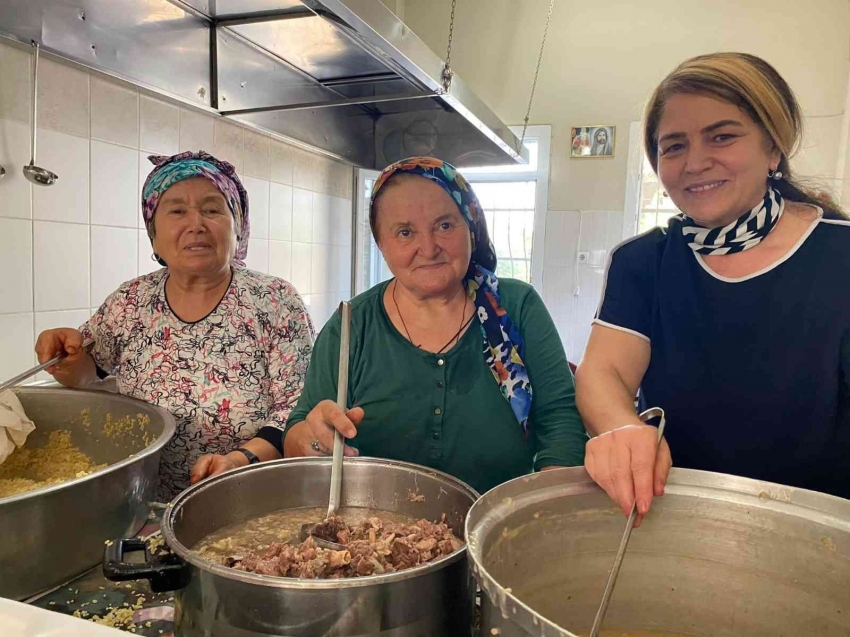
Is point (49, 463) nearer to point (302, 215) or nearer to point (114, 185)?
point (114, 185)

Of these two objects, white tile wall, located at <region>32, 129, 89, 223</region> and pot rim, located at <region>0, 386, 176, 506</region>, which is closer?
pot rim, located at <region>0, 386, 176, 506</region>

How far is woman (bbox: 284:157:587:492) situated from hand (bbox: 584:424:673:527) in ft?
1.51

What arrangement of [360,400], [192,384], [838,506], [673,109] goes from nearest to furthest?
[838,506], [673,109], [360,400], [192,384]

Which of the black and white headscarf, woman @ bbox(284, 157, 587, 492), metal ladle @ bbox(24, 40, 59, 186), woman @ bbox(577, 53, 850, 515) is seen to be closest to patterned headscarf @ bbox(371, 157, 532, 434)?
woman @ bbox(284, 157, 587, 492)

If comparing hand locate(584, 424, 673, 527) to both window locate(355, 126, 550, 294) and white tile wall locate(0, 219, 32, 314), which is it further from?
window locate(355, 126, 550, 294)

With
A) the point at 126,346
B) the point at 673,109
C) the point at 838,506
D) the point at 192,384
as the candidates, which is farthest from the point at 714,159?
the point at 126,346

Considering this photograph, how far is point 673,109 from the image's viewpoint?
1.08 m

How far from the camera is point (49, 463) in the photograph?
119 centimetres

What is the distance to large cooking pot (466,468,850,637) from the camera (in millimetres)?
666

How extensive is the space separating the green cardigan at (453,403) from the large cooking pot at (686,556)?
407 millimetres

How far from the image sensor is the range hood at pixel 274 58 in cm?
142

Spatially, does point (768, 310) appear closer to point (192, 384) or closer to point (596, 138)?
point (192, 384)

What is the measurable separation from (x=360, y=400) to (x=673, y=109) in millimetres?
831

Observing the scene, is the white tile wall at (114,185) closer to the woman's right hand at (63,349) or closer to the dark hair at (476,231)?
the woman's right hand at (63,349)
